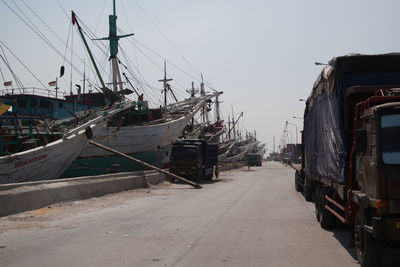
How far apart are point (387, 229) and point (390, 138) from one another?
4.11ft

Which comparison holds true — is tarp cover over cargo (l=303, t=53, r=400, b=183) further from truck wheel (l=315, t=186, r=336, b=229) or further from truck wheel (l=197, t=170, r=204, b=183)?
truck wheel (l=197, t=170, r=204, b=183)

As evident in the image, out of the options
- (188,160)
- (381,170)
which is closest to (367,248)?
(381,170)

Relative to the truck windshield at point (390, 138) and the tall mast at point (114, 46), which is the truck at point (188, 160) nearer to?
the tall mast at point (114, 46)

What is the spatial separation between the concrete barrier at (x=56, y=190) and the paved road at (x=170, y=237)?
0.38 metres

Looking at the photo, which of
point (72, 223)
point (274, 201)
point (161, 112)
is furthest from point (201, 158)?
point (72, 223)

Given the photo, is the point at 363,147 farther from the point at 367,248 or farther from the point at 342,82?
the point at 342,82

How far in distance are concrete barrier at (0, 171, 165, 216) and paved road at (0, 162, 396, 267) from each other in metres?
0.38

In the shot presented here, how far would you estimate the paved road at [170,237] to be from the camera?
689 cm

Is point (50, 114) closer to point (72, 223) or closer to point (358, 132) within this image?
point (72, 223)

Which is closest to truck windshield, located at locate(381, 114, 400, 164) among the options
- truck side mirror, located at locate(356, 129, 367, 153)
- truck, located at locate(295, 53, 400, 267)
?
truck, located at locate(295, 53, 400, 267)

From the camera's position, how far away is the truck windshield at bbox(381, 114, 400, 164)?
5633 mm

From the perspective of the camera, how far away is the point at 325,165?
30.3ft

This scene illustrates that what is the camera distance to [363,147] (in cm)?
612

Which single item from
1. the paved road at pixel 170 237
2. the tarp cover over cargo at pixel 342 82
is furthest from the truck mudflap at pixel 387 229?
the tarp cover over cargo at pixel 342 82
